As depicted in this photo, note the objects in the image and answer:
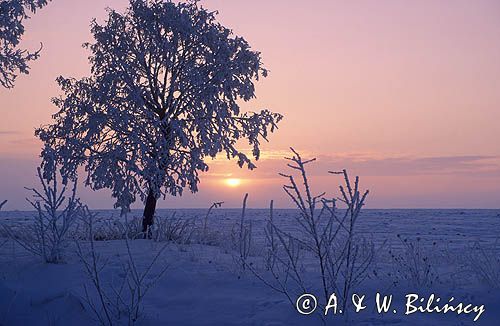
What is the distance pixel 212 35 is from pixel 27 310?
1101 centimetres

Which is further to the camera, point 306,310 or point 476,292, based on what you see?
point 476,292

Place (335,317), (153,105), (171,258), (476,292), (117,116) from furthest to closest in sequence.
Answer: (153,105), (117,116), (171,258), (476,292), (335,317)

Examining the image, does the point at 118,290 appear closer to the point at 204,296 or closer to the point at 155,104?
the point at 204,296

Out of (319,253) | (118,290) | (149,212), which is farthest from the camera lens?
(149,212)

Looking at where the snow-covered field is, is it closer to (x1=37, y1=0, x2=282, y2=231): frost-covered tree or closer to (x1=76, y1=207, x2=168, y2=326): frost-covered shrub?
(x1=76, y1=207, x2=168, y2=326): frost-covered shrub

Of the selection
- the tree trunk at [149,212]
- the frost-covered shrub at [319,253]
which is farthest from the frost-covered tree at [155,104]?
the frost-covered shrub at [319,253]

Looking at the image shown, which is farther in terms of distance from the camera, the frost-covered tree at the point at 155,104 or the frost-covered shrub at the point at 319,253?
the frost-covered tree at the point at 155,104

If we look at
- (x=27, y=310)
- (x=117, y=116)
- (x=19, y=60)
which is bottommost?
(x=27, y=310)

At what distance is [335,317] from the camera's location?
554 cm

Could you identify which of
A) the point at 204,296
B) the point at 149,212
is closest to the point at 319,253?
the point at 204,296

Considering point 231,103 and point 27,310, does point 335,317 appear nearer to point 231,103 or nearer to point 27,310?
point 27,310

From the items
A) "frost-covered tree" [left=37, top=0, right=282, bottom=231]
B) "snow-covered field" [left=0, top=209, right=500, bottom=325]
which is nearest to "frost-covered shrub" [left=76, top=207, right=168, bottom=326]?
"snow-covered field" [left=0, top=209, right=500, bottom=325]

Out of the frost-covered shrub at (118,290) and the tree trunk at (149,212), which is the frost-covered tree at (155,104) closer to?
the tree trunk at (149,212)

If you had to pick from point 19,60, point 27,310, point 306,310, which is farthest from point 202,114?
point 306,310
